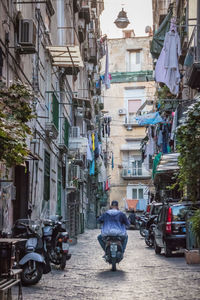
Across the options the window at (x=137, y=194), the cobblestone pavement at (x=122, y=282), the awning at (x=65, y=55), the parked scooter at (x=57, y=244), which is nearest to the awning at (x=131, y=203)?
the window at (x=137, y=194)

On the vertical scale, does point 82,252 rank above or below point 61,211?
below

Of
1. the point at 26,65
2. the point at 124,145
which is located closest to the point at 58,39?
the point at 26,65

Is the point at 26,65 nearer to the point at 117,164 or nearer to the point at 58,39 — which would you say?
the point at 58,39

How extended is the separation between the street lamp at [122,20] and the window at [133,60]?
22713 millimetres

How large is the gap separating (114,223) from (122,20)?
25.3 m

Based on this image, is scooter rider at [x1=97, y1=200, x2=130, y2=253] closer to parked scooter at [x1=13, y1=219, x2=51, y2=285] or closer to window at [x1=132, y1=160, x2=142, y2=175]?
parked scooter at [x1=13, y1=219, x2=51, y2=285]

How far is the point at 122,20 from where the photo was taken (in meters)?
36.7

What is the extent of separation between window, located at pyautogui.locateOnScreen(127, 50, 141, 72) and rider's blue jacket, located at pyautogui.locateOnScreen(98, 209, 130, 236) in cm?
4780

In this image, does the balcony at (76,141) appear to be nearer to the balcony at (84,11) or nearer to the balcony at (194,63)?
the balcony at (84,11)

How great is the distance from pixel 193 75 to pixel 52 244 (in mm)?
6803

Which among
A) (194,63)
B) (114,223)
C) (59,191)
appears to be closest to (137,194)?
(59,191)

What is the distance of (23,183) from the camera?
15.6 m

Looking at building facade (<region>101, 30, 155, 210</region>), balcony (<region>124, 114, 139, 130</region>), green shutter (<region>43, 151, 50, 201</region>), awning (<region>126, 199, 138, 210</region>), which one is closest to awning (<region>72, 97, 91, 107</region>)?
green shutter (<region>43, 151, 50, 201</region>)

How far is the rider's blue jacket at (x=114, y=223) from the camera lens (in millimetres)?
13250
